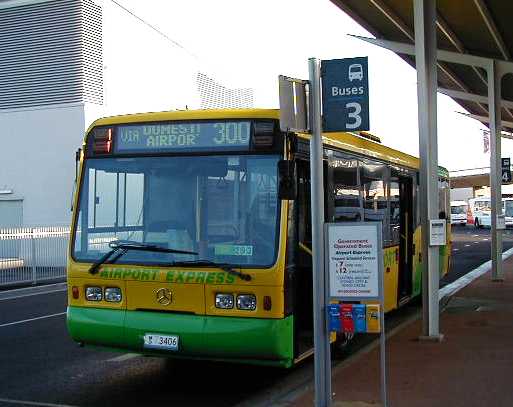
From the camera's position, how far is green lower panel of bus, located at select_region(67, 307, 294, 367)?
6.46 meters

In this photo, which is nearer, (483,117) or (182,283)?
(182,283)

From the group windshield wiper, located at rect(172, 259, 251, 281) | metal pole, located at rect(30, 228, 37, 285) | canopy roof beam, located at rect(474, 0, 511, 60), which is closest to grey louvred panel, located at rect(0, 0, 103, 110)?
metal pole, located at rect(30, 228, 37, 285)

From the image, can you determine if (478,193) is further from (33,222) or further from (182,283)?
(182,283)

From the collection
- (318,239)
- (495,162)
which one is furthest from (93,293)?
(495,162)

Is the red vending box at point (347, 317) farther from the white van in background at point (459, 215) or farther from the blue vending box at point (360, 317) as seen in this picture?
the white van in background at point (459, 215)

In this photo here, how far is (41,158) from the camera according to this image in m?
26.1

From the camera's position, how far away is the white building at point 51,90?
25438 mm

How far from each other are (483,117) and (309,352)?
2393 cm

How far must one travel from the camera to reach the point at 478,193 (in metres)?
101

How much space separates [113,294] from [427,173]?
470cm

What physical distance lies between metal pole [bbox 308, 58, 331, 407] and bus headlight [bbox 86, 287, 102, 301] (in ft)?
8.28

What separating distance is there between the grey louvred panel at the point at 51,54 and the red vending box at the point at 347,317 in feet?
70.0

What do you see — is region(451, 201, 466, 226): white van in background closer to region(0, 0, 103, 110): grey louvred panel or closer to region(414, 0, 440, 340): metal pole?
region(0, 0, 103, 110): grey louvred panel

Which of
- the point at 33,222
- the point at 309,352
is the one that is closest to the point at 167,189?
the point at 309,352
